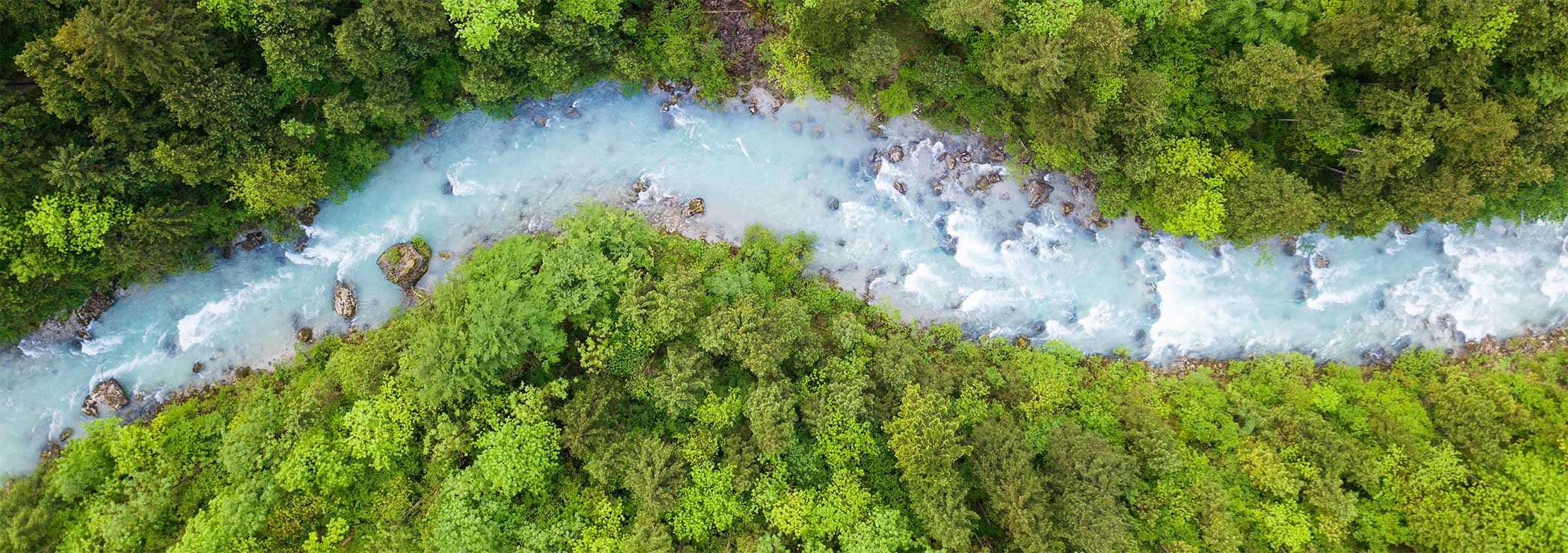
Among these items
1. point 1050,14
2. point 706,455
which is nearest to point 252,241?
point 706,455

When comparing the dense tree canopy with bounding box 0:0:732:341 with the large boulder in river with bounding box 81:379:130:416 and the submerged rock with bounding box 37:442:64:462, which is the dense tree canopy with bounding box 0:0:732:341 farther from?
the submerged rock with bounding box 37:442:64:462

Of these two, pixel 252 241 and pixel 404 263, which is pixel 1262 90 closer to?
pixel 404 263

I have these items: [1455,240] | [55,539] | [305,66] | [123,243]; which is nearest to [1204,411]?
[1455,240]

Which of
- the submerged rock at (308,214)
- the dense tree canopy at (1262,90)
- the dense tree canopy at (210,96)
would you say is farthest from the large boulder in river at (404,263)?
the dense tree canopy at (1262,90)

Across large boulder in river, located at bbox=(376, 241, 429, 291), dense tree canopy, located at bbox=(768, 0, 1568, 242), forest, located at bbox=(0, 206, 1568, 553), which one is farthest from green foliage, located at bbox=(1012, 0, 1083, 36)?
large boulder in river, located at bbox=(376, 241, 429, 291)

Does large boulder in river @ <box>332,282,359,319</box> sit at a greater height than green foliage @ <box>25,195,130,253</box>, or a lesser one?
lesser

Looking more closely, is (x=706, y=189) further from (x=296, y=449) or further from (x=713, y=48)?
(x=296, y=449)

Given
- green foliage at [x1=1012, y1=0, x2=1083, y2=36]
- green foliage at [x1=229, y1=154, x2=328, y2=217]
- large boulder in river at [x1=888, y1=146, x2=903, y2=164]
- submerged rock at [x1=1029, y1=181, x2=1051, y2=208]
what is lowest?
green foliage at [x1=229, y1=154, x2=328, y2=217]
